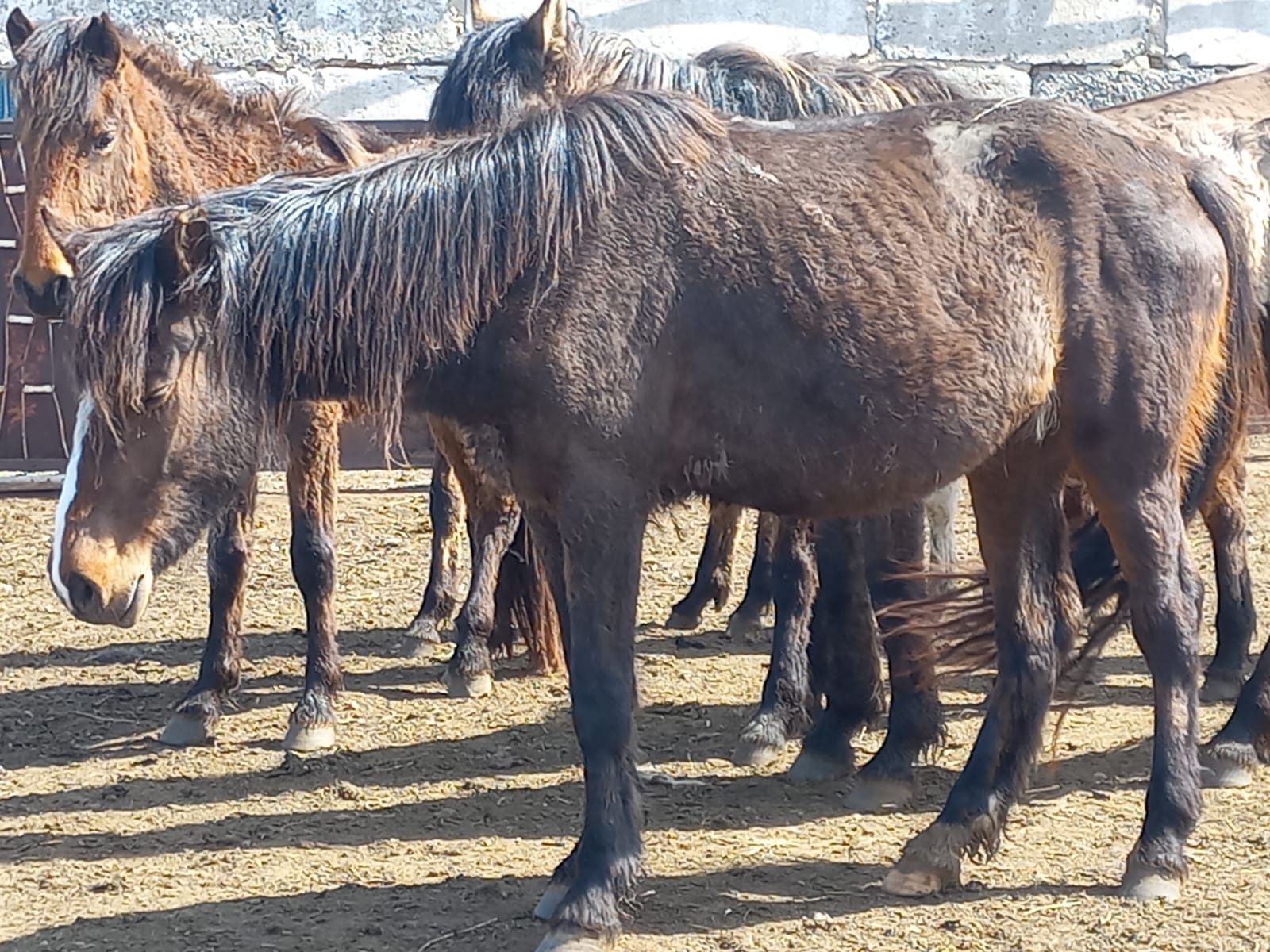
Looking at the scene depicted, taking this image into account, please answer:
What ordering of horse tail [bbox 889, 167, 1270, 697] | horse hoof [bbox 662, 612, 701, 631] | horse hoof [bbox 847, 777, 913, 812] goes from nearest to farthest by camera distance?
1. horse tail [bbox 889, 167, 1270, 697]
2. horse hoof [bbox 847, 777, 913, 812]
3. horse hoof [bbox 662, 612, 701, 631]

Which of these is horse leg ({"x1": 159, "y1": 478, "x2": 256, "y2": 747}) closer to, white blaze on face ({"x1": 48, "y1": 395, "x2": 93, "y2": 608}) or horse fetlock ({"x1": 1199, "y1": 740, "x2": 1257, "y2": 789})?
white blaze on face ({"x1": 48, "y1": 395, "x2": 93, "y2": 608})

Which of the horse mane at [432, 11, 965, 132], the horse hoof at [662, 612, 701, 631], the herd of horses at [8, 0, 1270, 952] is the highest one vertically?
the horse mane at [432, 11, 965, 132]

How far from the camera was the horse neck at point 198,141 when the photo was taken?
5.72 m

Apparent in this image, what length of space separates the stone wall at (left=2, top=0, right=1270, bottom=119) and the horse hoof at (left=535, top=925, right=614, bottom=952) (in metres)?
7.14

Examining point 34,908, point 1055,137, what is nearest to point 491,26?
point 1055,137

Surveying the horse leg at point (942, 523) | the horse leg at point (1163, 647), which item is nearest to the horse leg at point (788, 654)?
the horse leg at point (942, 523)

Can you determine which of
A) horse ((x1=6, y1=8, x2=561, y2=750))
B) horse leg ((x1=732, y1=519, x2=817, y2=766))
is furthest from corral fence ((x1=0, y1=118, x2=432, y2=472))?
horse leg ((x1=732, y1=519, x2=817, y2=766))

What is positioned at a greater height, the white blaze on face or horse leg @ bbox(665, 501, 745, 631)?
the white blaze on face

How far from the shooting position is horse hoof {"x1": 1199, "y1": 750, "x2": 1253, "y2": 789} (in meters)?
4.82

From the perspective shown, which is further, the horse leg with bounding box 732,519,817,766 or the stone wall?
the stone wall

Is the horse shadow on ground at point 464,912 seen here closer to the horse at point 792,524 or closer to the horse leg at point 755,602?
the horse at point 792,524

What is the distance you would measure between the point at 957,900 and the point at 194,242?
2400mm

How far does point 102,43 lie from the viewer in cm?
562

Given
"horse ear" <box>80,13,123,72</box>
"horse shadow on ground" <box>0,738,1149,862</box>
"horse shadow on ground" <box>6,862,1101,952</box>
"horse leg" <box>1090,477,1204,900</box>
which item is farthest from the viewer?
"horse ear" <box>80,13,123,72</box>
